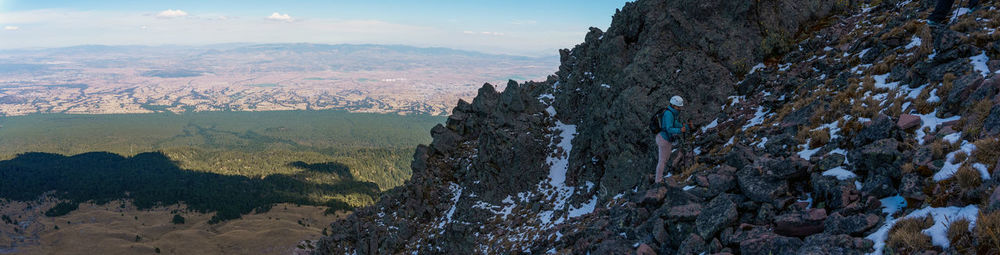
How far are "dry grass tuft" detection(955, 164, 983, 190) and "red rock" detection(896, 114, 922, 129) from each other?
282cm

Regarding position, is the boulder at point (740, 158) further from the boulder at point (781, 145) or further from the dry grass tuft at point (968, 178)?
the dry grass tuft at point (968, 178)

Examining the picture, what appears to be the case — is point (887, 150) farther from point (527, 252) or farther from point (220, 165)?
point (220, 165)

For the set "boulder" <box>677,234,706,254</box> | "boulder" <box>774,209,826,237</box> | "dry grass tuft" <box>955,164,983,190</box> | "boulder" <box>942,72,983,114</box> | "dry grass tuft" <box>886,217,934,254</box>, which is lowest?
"boulder" <box>677,234,706,254</box>

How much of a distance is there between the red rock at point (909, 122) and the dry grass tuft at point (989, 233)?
4.19 m

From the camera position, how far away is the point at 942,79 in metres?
9.25

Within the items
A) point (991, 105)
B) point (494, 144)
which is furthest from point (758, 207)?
point (494, 144)

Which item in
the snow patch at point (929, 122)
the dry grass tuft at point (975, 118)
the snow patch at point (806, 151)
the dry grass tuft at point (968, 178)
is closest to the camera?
the dry grass tuft at point (968, 178)

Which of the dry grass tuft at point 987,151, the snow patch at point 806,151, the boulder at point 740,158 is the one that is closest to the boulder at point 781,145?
the snow patch at point 806,151

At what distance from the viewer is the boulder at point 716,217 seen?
290 inches

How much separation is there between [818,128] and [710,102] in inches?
271

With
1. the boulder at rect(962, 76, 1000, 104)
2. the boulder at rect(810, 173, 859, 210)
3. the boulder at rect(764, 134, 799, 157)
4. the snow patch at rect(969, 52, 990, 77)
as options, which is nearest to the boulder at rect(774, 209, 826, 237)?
the boulder at rect(810, 173, 859, 210)

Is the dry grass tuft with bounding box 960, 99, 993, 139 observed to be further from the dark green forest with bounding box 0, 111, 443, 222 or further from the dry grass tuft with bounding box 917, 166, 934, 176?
the dark green forest with bounding box 0, 111, 443, 222

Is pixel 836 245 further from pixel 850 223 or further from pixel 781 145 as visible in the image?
pixel 781 145

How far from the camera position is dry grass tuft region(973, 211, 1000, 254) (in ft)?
13.7
